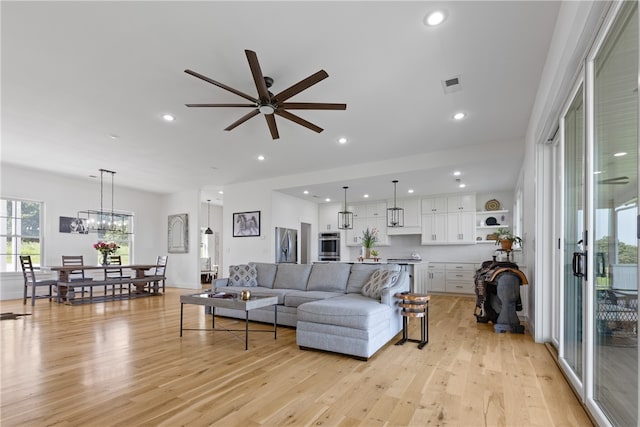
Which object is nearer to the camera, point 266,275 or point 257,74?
point 257,74

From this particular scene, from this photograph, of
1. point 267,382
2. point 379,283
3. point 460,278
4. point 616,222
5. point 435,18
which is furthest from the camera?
point 460,278

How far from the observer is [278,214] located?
8.11 meters

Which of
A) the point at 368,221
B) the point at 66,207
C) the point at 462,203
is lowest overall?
the point at 368,221

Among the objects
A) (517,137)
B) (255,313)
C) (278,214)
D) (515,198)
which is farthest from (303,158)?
(515,198)

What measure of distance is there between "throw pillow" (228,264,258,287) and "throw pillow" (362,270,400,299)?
1955 millimetres

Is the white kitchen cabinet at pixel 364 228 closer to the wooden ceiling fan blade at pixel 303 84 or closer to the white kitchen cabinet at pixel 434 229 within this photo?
the white kitchen cabinet at pixel 434 229

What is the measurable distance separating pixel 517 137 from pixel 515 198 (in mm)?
2948

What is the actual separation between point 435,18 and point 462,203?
6.25 m

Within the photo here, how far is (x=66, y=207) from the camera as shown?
26.8 ft

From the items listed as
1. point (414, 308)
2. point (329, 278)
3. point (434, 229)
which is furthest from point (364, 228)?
point (414, 308)

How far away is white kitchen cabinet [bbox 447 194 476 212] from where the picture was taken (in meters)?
7.91

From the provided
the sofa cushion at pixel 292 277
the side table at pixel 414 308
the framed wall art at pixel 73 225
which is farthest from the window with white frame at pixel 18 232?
the side table at pixel 414 308

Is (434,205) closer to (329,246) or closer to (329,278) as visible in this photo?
(329,246)

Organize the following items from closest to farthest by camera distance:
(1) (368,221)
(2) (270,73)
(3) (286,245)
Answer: (2) (270,73) < (3) (286,245) < (1) (368,221)
